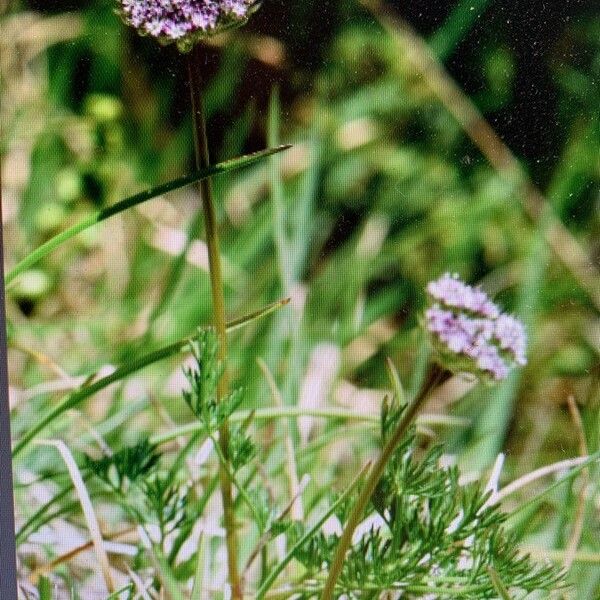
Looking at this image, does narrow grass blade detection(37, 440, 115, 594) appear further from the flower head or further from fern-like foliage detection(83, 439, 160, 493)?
the flower head

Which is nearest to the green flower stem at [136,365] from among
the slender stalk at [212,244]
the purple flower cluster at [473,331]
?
the slender stalk at [212,244]

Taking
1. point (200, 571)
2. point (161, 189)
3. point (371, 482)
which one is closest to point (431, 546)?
point (371, 482)

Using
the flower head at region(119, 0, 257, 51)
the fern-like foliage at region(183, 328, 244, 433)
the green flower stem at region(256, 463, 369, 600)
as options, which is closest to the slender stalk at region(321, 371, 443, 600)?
the green flower stem at region(256, 463, 369, 600)

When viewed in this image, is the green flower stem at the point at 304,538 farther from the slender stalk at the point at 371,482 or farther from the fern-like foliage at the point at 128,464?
the fern-like foliage at the point at 128,464

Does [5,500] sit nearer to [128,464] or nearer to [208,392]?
[128,464]

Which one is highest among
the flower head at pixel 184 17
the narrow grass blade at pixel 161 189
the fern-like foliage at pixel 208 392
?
the flower head at pixel 184 17
